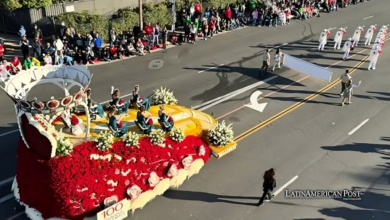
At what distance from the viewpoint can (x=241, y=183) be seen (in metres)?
14.4

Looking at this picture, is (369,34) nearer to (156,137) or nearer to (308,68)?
(308,68)

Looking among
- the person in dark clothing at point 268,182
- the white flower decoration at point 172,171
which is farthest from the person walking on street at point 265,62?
the white flower decoration at point 172,171

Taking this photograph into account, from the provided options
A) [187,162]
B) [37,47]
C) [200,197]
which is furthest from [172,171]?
[37,47]

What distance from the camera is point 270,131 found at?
1773cm

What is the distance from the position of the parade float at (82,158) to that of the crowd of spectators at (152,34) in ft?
28.7

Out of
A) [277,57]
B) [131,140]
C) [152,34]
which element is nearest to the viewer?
[131,140]

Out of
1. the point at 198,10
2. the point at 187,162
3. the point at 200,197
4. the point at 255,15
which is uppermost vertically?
the point at 198,10

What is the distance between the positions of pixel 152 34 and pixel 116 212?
1650 cm

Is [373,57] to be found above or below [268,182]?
above

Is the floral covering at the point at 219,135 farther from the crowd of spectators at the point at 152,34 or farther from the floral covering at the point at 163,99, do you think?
the crowd of spectators at the point at 152,34

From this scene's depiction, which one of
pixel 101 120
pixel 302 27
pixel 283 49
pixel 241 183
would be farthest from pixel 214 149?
pixel 302 27

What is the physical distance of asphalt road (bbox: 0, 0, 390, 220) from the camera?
13.4 meters

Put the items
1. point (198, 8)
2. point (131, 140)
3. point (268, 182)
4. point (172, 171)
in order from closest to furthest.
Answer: point (131, 140) → point (268, 182) → point (172, 171) → point (198, 8)

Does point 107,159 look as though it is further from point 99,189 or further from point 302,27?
point 302,27
